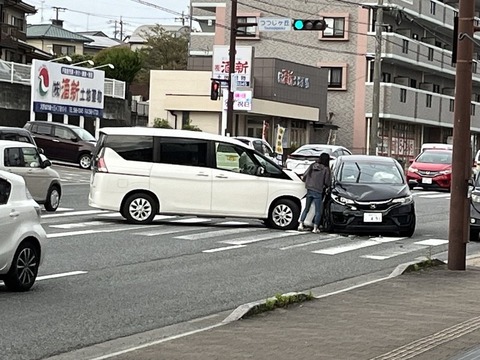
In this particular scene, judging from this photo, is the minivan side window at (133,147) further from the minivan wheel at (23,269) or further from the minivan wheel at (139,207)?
the minivan wheel at (23,269)

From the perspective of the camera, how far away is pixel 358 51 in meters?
59.0

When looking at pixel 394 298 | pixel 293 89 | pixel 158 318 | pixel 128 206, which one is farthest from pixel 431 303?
pixel 293 89

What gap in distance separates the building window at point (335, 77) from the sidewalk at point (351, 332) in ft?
160

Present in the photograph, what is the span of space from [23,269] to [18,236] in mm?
460

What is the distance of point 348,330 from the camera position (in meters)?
9.31

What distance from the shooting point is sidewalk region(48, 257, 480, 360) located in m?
8.18

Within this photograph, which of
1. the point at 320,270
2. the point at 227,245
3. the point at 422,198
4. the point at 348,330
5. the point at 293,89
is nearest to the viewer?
the point at 348,330

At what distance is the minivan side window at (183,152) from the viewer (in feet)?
68.4

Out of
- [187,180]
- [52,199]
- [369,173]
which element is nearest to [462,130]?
[369,173]

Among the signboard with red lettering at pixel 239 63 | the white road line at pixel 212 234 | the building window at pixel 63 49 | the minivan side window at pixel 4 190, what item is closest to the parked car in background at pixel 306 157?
the signboard with red lettering at pixel 239 63

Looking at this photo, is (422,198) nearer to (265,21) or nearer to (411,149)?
(265,21)

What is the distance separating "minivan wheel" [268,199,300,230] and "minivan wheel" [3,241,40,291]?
925cm

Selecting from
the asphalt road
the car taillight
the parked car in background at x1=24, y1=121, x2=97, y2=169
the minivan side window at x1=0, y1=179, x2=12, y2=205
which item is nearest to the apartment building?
the parked car in background at x1=24, y1=121, x2=97, y2=169

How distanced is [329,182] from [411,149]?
4766cm
